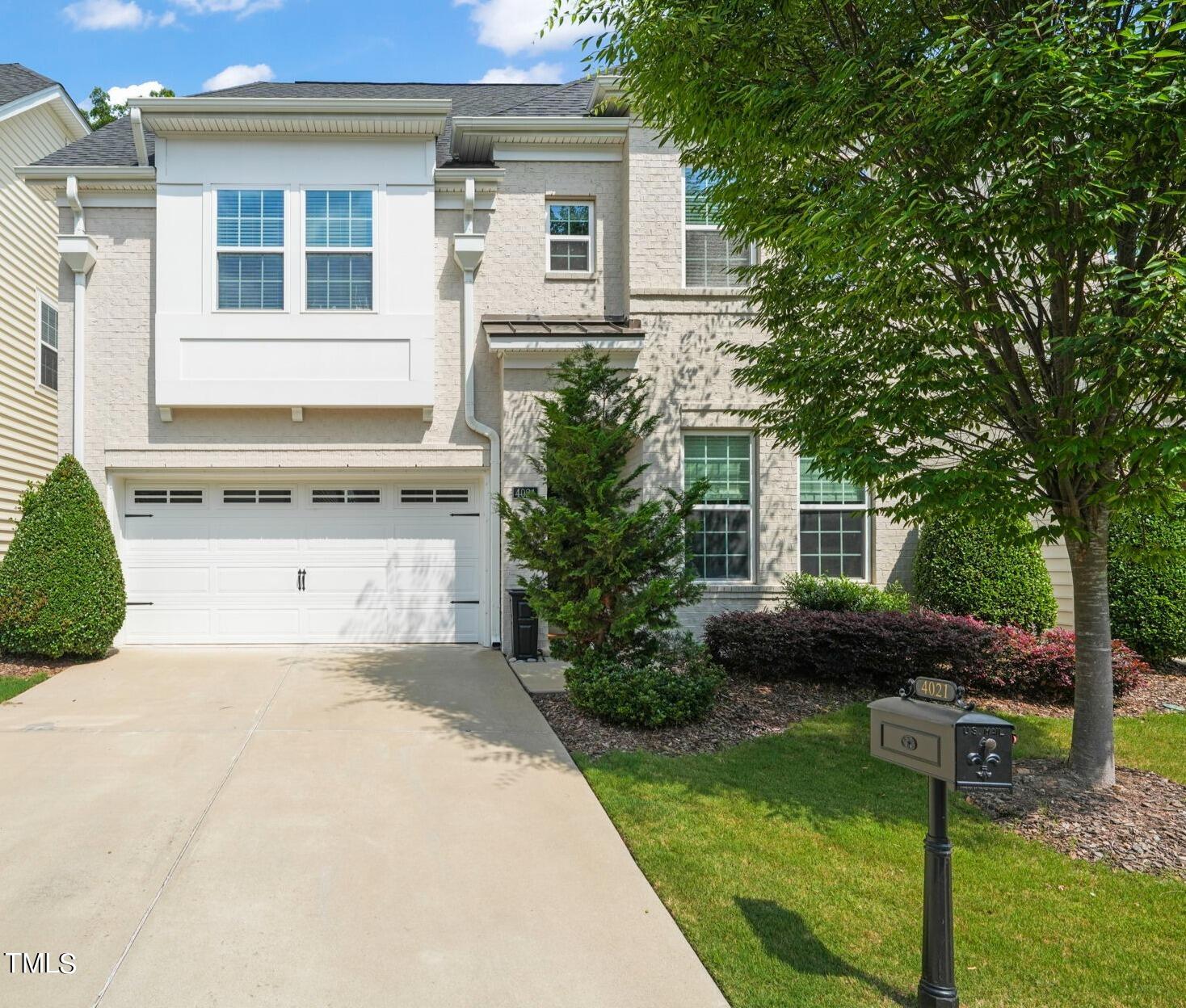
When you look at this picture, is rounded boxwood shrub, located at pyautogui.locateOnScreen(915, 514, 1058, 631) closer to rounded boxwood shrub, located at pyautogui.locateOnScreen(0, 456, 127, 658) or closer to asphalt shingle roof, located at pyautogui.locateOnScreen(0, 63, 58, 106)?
rounded boxwood shrub, located at pyautogui.locateOnScreen(0, 456, 127, 658)

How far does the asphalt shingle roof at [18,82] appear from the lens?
12.4 metres

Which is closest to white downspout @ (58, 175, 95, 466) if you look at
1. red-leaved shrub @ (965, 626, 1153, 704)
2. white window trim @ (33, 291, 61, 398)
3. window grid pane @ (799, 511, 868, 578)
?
white window trim @ (33, 291, 61, 398)

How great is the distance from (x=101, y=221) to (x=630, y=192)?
716cm

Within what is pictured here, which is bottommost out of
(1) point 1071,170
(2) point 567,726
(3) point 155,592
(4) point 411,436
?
(2) point 567,726

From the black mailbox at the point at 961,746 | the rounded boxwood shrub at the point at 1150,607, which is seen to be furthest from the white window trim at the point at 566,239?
the black mailbox at the point at 961,746

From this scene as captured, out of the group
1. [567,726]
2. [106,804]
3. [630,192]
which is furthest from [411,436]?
[106,804]

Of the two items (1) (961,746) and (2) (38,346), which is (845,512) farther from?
(2) (38,346)

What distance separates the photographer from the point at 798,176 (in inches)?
232

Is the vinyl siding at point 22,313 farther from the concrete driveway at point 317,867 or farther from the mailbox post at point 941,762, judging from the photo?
the mailbox post at point 941,762

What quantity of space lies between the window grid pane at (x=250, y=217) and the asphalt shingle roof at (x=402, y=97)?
1.45m

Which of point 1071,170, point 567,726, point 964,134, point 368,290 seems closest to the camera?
point 1071,170

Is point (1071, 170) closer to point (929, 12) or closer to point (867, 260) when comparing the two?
point (867, 260)

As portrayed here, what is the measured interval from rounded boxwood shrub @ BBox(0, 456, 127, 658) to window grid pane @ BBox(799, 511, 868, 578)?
353 inches

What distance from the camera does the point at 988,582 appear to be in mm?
9695
